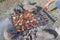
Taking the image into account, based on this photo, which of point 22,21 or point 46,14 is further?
point 46,14

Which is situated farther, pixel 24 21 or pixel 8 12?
pixel 8 12

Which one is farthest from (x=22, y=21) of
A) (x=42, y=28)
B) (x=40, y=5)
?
(x=40, y=5)

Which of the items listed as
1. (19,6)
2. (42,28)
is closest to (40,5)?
(19,6)

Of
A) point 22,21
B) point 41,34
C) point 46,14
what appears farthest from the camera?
point 46,14

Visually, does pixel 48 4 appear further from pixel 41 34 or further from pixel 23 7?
pixel 41 34

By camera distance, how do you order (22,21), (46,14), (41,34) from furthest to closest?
(46,14)
(22,21)
(41,34)

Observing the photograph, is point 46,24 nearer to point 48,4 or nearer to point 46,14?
point 46,14
